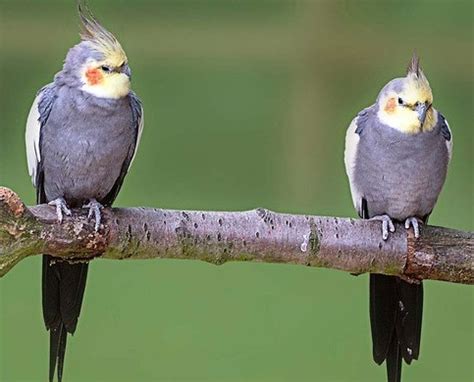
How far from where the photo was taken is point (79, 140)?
119cm

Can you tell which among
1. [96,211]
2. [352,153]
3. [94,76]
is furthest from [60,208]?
[352,153]

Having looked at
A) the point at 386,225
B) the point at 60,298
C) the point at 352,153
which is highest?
the point at 352,153

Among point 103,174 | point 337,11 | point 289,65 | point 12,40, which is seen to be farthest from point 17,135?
point 103,174

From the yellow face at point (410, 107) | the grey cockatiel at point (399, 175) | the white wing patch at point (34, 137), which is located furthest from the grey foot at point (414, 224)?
the white wing patch at point (34, 137)

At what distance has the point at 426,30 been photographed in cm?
292

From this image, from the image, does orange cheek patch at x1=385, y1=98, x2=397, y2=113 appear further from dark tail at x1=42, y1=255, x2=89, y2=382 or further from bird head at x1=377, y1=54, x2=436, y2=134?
dark tail at x1=42, y1=255, x2=89, y2=382

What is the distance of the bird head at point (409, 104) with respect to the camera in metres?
1.25

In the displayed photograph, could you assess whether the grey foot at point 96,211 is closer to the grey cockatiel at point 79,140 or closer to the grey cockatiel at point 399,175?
the grey cockatiel at point 79,140

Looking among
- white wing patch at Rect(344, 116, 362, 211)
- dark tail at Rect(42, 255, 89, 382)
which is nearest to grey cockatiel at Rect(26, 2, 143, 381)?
dark tail at Rect(42, 255, 89, 382)

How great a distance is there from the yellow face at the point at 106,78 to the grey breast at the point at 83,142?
11mm

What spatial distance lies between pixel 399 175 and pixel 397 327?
0.65 feet

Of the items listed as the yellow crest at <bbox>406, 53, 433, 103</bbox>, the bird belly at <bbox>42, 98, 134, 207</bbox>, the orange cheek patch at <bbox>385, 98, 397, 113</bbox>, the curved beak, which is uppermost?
the yellow crest at <bbox>406, 53, 433, 103</bbox>

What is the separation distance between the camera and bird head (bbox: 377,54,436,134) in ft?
4.09

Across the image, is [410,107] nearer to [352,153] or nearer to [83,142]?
[352,153]
